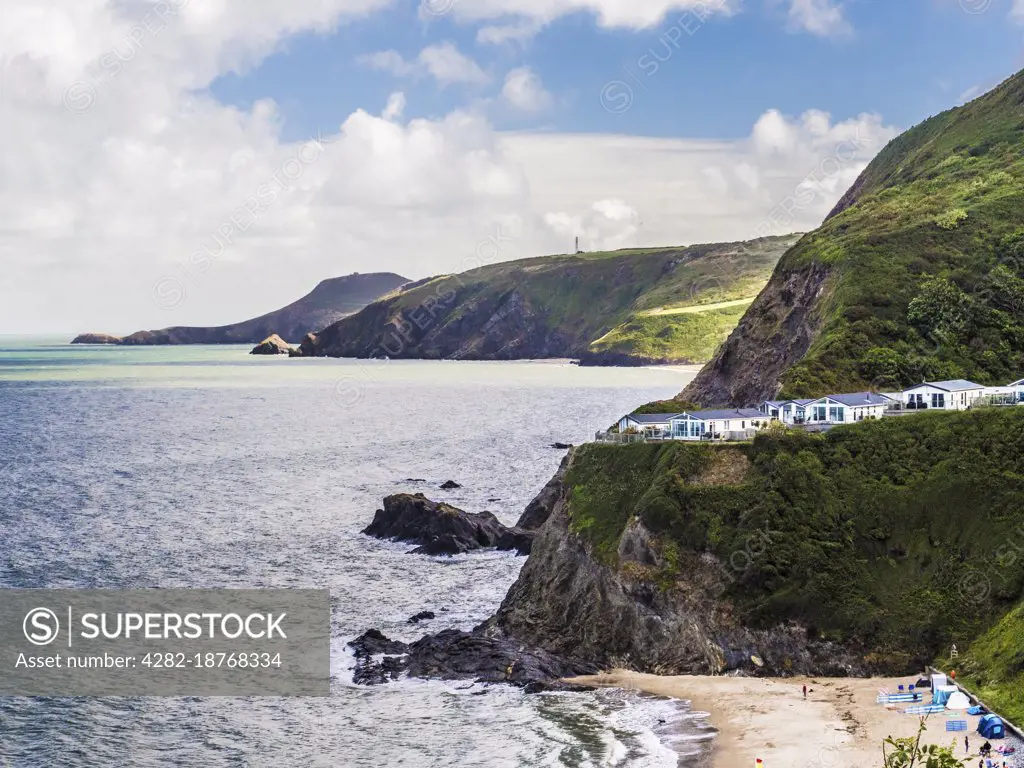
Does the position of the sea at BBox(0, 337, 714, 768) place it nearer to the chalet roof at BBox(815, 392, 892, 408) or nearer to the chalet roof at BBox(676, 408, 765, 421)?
the chalet roof at BBox(676, 408, 765, 421)

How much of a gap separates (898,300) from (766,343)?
1496cm

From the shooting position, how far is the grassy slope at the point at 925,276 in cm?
9494

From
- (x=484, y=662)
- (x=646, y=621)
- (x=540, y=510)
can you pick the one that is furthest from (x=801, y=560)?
(x=540, y=510)

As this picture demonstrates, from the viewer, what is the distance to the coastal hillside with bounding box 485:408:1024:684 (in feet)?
→ 208

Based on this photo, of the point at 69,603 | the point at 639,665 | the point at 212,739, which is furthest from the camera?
the point at 69,603

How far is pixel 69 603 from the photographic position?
257ft

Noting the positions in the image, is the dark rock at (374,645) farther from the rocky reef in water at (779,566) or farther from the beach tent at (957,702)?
the beach tent at (957,702)

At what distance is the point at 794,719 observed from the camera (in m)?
56.2

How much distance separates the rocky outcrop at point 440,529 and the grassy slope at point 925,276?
1089 inches

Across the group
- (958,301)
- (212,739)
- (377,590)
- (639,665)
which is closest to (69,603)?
(377,590)

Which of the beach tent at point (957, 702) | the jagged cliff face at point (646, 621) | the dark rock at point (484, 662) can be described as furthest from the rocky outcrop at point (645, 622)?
the beach tent at point (957, 702)

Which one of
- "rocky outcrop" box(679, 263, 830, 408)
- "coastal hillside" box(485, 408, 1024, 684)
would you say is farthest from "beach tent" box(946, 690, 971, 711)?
"rocky outcrop" box(679, 263, 830, 408)

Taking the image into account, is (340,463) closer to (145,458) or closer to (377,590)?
(145,458)

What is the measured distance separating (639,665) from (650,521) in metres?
8.68
